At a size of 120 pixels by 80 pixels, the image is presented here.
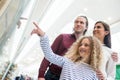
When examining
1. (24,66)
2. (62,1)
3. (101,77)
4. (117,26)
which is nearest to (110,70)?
(101,77)

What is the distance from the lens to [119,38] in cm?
511

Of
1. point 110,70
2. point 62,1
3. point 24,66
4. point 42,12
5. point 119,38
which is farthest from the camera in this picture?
point 24,66

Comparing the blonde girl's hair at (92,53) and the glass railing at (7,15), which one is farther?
the blonde girl's hair at (92,53)

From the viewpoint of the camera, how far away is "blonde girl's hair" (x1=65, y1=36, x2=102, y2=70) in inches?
81.3

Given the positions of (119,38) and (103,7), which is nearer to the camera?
(103,7)

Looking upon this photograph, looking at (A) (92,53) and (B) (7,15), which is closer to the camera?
(A) (92,53)

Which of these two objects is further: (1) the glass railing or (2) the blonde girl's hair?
(2) the blonde girl's hair

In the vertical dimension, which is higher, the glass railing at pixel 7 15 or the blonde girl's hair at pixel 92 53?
the glass railing at pixel 7 15

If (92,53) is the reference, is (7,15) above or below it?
above

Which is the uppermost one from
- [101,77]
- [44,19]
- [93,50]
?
[44,19]

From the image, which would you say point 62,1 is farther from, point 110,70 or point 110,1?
point 110,70

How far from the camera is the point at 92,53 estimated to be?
2.08m

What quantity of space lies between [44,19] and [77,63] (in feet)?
10.6

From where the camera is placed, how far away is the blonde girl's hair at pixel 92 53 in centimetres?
206
